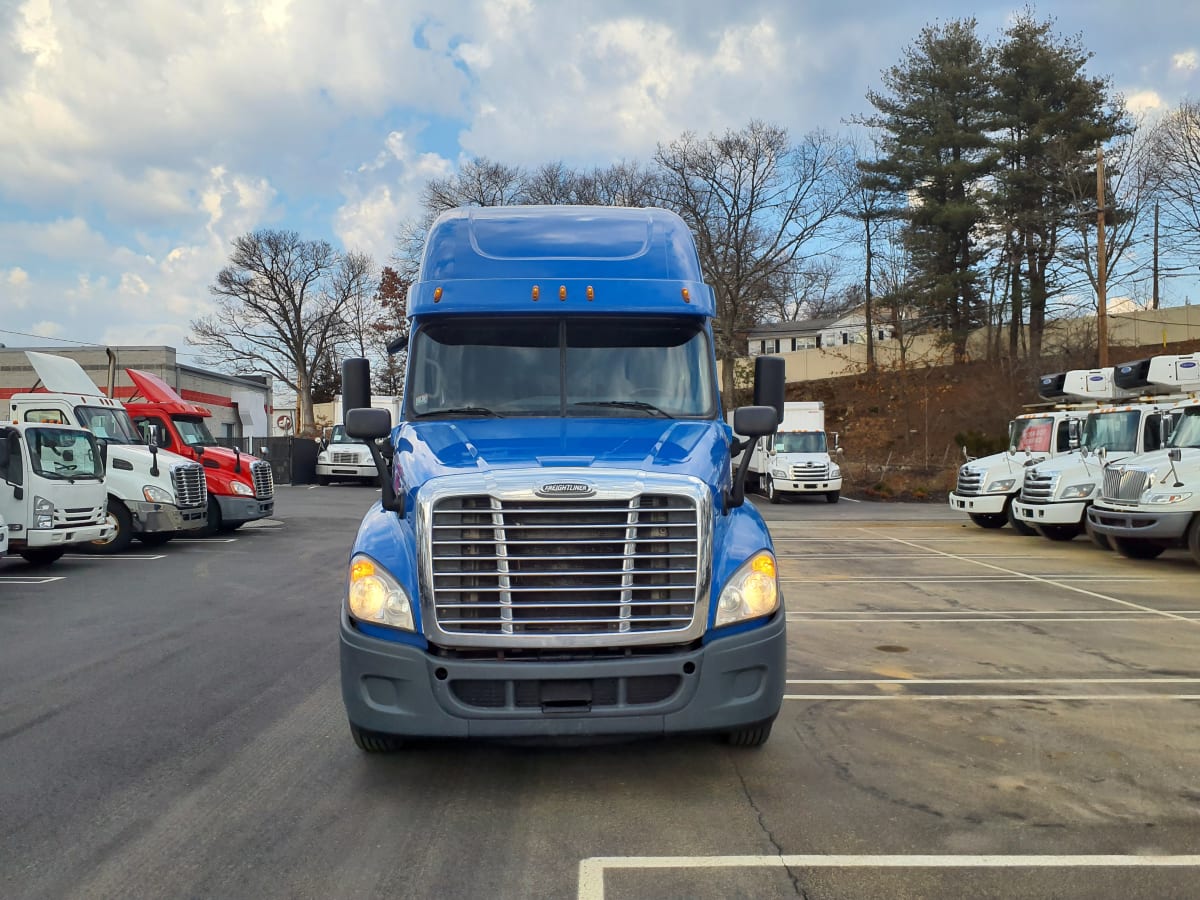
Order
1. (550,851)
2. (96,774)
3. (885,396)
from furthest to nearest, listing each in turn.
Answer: (885,396) < (96,774) < (550,851)

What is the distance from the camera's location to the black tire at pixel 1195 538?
13086mm

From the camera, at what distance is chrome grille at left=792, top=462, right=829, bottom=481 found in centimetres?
2855

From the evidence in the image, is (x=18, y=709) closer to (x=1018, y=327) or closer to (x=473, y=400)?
(x=473, y=400)

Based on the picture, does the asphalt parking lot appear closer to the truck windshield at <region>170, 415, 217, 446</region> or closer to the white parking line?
the white parking line

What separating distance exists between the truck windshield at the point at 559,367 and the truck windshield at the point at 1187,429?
1064 cm

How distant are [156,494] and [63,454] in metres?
2.20

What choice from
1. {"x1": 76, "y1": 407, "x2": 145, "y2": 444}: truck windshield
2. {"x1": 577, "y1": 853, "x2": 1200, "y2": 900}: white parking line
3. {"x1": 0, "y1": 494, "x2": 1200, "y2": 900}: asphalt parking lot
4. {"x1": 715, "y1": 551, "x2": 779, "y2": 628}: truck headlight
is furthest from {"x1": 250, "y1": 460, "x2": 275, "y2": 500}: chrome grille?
{"x1": 577, "y1": 853, "x2": 1200, "y2": 900}: white parking line

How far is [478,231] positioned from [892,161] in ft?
142

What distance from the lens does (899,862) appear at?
402cm

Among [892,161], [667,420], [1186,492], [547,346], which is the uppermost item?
[892,161]

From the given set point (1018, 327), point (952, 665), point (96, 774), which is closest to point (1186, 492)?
point (952, 665)

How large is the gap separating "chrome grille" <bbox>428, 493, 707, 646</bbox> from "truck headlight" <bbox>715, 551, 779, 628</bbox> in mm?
174

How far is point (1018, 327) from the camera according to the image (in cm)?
4488

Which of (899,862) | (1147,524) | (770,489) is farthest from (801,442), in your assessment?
(899,862)
